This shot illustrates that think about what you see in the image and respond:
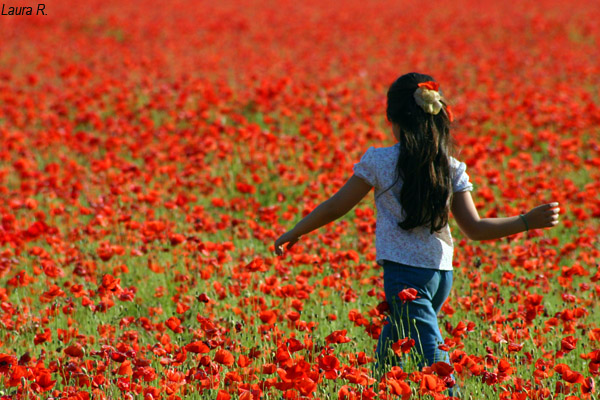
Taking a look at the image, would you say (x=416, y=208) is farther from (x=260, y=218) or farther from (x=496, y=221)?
(x=260, y=218)

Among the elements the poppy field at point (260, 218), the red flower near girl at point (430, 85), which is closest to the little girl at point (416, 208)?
the red flower near girl at point (430, 85)

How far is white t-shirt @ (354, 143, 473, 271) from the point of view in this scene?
326cm

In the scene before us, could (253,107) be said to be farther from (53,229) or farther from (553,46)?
(553,46)

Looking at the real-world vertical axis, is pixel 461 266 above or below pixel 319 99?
below

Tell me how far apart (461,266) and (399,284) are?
64.9 inches

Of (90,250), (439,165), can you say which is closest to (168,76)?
(90,250)

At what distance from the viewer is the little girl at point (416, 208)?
10.5 feet

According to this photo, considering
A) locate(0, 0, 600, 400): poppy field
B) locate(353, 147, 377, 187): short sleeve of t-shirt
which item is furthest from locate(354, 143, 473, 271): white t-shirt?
locate(0, 0, 600, 400): poppy field

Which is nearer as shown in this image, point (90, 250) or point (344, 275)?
point (344, 275)

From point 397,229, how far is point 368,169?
30 cm

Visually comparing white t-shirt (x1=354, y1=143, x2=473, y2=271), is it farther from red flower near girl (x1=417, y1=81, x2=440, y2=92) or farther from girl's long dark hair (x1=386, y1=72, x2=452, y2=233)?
red flower near girl (x1=417, y1=81, x2=440, y2=92)

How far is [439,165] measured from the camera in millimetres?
3229

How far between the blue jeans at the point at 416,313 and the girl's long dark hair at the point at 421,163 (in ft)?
0.71

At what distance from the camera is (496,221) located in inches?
127
